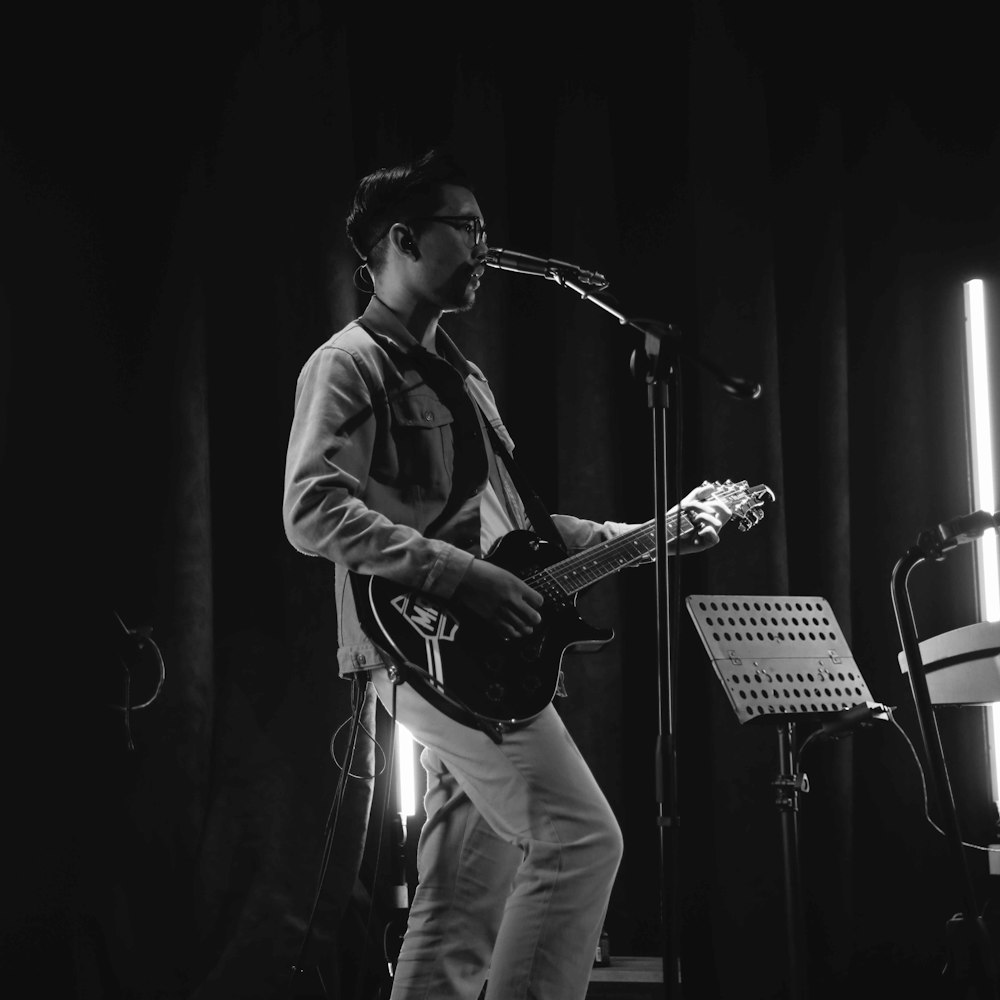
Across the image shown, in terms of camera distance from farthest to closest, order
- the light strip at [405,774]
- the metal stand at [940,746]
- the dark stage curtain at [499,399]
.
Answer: the light strip at [405,774], the dark stage curtain at [499,399], the metal stand at [940,746]

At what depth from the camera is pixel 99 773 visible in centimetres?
281

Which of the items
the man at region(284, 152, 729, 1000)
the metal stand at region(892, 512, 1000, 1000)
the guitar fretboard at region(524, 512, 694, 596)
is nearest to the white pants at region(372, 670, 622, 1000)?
the man at region(284, 152, 729, 1000)

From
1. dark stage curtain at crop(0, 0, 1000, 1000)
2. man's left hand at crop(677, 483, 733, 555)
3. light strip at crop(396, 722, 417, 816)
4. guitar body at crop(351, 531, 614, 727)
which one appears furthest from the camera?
light strip at crop(396, 722, 417, 816)

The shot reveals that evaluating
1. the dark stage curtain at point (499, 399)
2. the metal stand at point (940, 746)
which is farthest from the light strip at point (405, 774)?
the metal stand at point (940, 746)

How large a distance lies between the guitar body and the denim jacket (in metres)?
0.05

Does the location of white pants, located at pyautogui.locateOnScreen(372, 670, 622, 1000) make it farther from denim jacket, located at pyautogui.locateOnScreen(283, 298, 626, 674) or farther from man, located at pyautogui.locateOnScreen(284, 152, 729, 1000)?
denim jacket, located at pyautogui.locateOnScreen(283, 298, 626, 674)

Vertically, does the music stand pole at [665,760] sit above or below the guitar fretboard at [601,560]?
below

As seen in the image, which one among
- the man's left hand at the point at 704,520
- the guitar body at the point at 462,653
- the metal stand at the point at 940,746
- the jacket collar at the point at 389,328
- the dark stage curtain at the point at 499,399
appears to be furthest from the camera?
the dark stage curtain at the point at 499,399

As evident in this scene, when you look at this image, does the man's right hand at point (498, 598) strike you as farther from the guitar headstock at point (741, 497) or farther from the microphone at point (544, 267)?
the guitar headstock at point (741, 497)

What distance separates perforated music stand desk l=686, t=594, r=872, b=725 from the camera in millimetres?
2152

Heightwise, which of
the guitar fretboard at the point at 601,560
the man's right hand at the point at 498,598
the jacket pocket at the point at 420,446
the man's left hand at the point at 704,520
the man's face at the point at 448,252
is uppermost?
the man's face at the point at 448,252

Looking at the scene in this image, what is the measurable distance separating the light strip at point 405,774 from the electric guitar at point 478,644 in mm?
1049

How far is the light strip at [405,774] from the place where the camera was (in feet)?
9.70

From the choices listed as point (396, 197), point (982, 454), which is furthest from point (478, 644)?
point (982, 454)
